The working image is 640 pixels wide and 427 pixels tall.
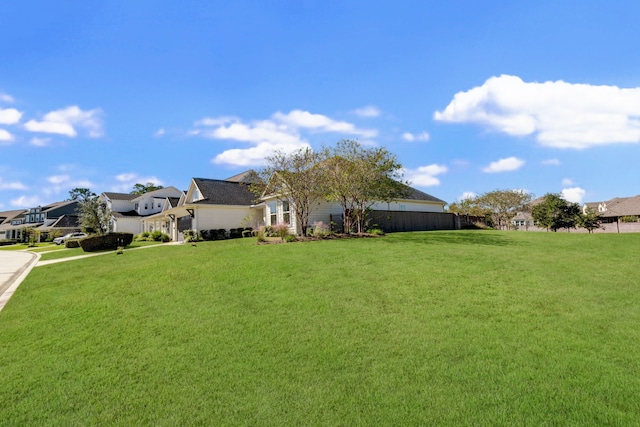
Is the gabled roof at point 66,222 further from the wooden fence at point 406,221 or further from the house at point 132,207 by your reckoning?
the wooden fence at point 406,221

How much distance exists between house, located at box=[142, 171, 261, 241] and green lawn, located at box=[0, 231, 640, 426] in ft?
61.9

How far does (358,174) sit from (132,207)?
43376mm

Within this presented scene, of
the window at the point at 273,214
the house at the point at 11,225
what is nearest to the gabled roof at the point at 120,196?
the house at the point at 11,225

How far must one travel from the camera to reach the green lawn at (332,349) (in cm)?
371

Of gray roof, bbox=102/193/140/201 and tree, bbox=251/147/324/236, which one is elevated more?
gray roof, bbox=102/193/140/201

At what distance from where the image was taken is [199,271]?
10.1m

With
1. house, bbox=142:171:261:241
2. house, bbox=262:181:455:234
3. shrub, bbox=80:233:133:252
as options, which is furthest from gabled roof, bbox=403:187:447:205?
shrub, bbox=80:233:133:252

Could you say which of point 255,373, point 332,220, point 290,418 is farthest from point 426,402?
point 332,220

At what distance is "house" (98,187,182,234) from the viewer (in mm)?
45906

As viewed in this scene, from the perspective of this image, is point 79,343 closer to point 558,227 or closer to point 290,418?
point 290,418

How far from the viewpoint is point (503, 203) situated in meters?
39.1

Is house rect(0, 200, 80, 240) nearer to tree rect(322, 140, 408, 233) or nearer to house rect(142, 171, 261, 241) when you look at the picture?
house rect(142, 171, 261, 241)

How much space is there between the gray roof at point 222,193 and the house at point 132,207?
16.9 metres

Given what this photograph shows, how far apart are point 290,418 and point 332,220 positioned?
811 inches
